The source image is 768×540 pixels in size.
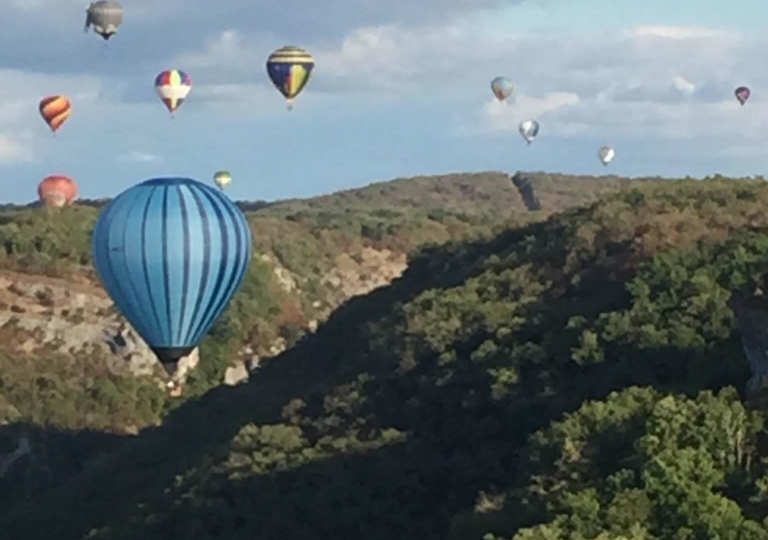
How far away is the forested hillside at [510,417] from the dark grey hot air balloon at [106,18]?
17.9 m

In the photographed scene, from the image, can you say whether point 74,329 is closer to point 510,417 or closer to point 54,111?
point 54,111

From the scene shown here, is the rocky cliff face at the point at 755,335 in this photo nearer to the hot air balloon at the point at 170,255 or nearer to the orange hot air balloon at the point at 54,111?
the hot air balloon at the point at 170,255

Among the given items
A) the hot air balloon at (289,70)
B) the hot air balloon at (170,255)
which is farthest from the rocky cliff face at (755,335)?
the hot air balloon at (289,70)

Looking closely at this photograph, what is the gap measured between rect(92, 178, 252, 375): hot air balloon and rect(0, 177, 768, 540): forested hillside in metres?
7.76

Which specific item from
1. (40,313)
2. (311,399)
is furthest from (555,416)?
(40,313)

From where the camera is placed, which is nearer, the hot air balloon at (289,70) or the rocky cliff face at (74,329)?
the hot air balloon at (289,70)

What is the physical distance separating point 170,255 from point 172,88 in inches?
1658

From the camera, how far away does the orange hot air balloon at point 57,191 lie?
152125mm

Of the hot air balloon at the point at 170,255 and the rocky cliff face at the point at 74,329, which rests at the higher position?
the hot air balloon at the point at 170,255

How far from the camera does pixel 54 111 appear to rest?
380ft

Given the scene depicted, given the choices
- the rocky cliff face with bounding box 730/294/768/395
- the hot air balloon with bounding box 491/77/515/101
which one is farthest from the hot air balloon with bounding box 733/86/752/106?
the rocky cliff face with bounding box 730/294/768/395

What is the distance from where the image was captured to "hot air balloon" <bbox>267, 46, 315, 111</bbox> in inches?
3366

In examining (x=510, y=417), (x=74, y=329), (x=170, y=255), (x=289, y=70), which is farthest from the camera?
(x=74, y=329)

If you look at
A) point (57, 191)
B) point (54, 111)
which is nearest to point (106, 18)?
point (54, 111)
